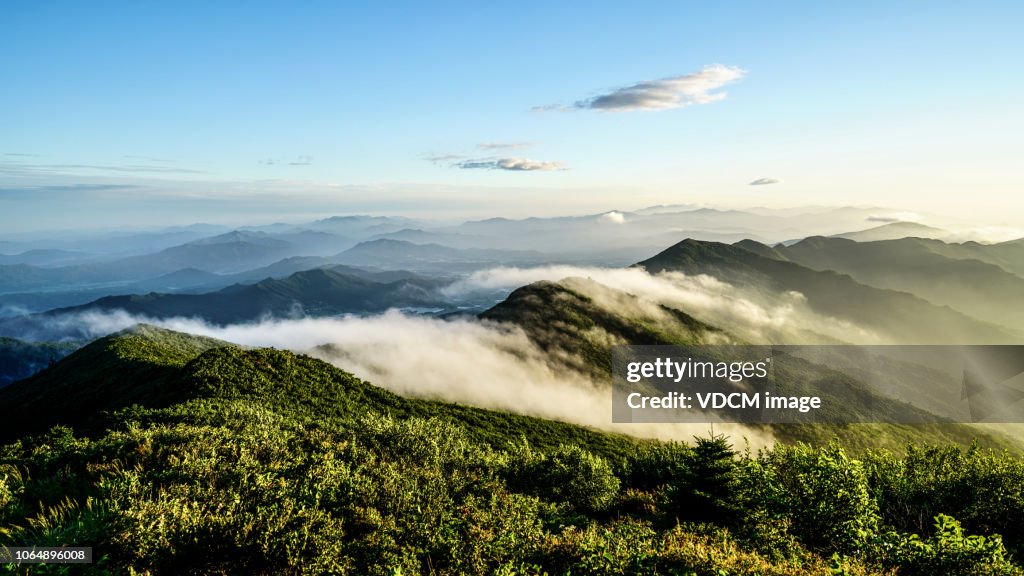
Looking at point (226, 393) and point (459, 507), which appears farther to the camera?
point (226, 393)

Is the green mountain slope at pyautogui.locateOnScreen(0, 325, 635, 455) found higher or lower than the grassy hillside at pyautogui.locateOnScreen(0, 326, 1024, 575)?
lower

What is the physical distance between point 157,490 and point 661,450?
50.3m

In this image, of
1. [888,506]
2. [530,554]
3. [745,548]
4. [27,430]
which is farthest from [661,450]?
[27,430]

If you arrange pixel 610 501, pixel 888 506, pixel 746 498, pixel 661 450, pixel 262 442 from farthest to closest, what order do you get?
pixel 661 450
pixel 610 501
pixel 888 506
pixel 746 498
pixel 262 442

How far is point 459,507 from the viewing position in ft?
75.2

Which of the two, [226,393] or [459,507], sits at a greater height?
[459,507]

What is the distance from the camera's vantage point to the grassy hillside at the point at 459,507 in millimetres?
15758

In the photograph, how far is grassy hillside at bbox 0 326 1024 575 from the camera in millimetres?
15758

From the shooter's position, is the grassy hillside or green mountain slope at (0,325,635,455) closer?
the grassy hillside

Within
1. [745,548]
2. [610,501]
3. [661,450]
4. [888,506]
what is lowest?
[661,450]

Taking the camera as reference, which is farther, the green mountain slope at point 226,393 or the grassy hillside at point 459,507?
the green mountain slope at point 226,393

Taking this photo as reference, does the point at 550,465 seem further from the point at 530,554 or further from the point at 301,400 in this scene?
the point at 301,400

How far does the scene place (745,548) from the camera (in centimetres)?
2011

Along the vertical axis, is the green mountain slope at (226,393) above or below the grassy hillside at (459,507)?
below
